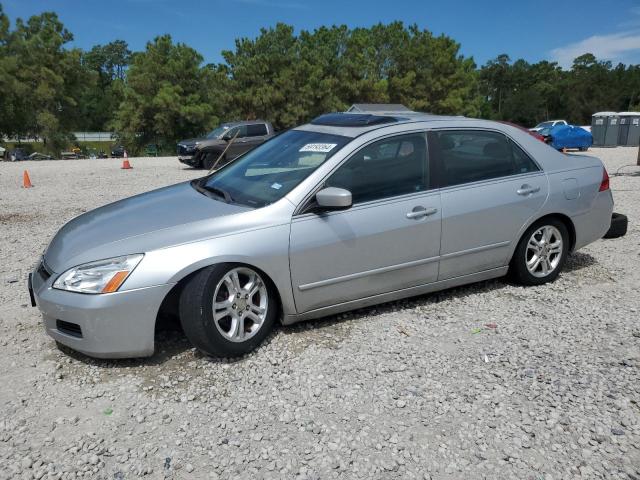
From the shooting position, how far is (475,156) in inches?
177

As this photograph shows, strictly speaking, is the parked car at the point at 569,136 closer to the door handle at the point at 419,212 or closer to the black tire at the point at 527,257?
the black tire at the point at 527,257

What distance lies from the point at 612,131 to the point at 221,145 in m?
→ 23.6

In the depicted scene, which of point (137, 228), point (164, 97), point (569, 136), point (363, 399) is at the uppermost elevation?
point (164, 97)

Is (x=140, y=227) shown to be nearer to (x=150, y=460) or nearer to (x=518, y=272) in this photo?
(x=150, y=460)

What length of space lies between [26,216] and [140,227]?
22.5ft

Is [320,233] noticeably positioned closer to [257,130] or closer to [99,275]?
[99,275]

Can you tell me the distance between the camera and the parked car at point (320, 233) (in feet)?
11.0

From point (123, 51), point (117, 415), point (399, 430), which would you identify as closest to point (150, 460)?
point (117, 415)

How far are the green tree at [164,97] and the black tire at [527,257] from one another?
36.5m

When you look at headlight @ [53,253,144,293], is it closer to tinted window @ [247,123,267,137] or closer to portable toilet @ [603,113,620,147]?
tinted window @ [247,123,267,137]

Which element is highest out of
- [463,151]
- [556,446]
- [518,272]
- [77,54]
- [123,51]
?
[123,51]

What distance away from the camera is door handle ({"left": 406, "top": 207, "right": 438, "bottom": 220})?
4066mm

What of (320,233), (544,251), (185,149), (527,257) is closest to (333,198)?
(320,233)

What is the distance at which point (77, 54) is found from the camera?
140 ft
